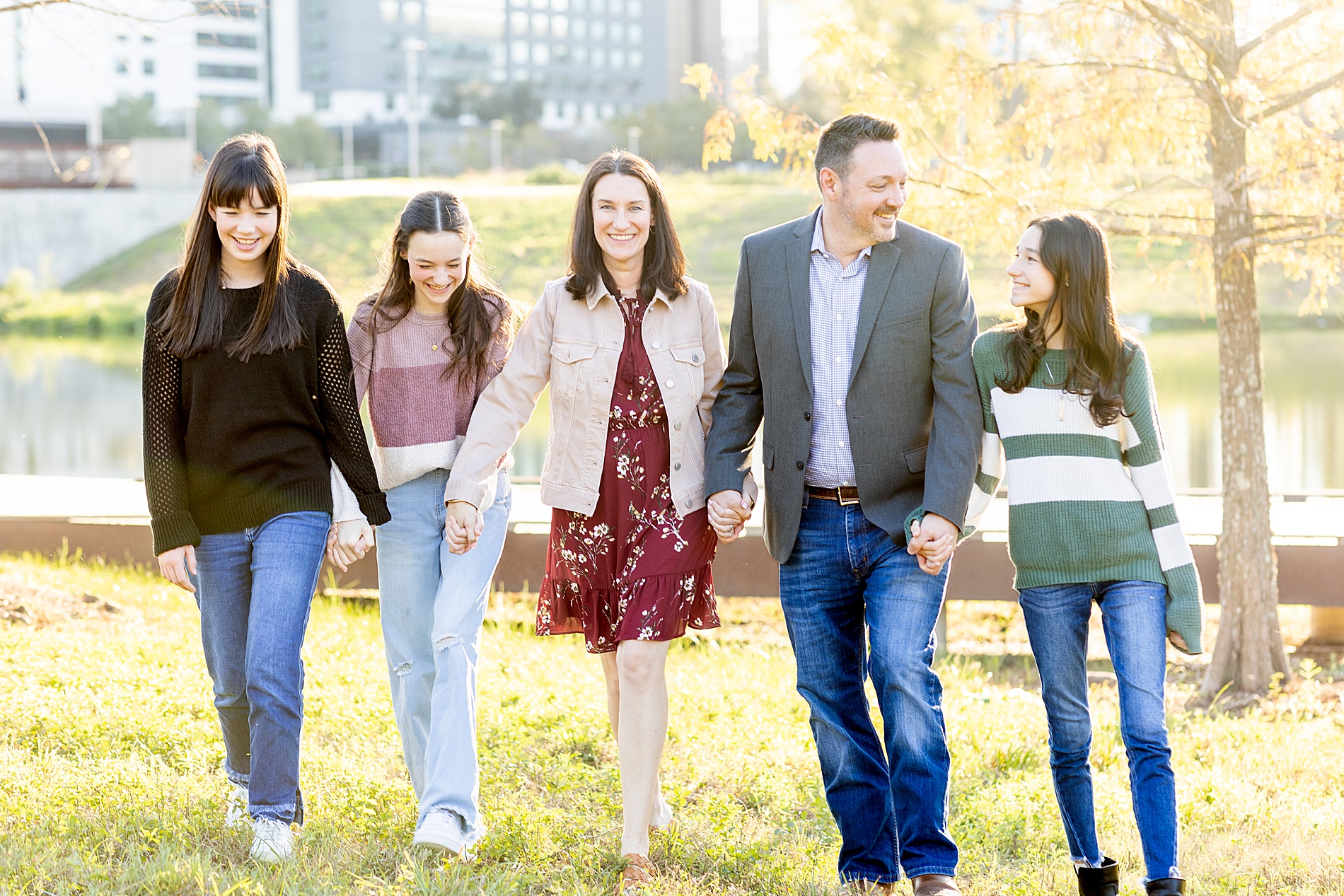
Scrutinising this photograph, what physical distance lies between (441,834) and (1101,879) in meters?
1.74

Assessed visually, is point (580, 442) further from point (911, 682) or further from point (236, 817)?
point (236, 817)

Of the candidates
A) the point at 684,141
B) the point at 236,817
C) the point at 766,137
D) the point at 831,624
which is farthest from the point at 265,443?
the point at 684,141

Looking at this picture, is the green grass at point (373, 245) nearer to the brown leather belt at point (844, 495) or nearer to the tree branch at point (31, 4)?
the tree branch at point (31, 4)

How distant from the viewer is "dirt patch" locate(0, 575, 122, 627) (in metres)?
6.81

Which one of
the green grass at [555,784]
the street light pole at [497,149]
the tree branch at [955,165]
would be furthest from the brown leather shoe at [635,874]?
the street light pole at [497,149]

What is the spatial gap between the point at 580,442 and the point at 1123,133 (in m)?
4.45

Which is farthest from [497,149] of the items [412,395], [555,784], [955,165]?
[412,395]

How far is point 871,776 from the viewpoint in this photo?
356 centimetres

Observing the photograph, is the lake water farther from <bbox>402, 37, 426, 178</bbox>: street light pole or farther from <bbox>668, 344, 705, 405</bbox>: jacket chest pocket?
<bbox>402, 37, 426, 178</bbox>: street light pole

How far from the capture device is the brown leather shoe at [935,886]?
3.31m

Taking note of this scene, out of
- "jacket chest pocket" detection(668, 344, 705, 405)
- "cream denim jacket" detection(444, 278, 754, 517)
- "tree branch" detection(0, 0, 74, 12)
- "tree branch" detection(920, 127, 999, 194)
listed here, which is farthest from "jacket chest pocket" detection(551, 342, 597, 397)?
"tree branch" detection(920, 127, 999, 194)

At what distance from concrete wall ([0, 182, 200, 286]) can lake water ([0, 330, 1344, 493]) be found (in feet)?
20.0

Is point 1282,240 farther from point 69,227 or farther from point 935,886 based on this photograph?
point 69,227

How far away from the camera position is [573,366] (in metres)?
3.68
